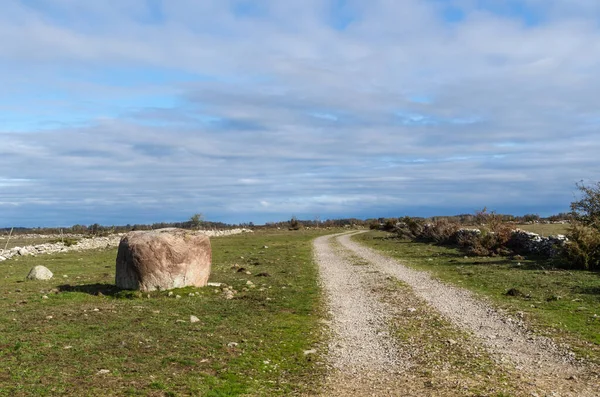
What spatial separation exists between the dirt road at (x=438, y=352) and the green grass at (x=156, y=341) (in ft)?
2.50

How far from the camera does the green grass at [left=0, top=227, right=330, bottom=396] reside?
788 cm

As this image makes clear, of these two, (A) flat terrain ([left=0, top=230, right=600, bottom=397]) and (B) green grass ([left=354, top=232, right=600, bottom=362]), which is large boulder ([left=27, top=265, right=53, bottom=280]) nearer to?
(A) flat terrain ([left=0, top=230, right=600, bottom=397])

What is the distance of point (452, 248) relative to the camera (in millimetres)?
35344

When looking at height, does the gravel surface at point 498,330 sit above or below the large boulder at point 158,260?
below

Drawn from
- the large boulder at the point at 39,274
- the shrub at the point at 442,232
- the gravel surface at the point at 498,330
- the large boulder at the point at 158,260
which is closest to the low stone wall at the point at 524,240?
the shrub at the point at 442,232

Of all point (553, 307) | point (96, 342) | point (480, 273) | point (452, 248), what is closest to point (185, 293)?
point (96, 342)

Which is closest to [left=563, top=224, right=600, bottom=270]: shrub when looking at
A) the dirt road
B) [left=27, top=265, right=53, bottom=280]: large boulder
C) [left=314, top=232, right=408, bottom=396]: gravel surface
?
the dirt road

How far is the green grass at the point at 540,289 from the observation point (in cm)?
1130

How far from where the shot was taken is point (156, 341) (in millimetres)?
10414

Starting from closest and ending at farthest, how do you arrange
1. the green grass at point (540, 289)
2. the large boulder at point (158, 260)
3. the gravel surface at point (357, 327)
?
the gravel surface at point (357, 327) → the green grass at point (540, 289) → the large boulder at point (158, 260)

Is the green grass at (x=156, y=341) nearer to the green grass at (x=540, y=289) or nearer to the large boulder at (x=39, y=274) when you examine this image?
the large boulder at (x=39, y=274)

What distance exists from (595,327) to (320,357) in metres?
6.53

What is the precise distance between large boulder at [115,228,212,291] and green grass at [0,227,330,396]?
0.47 m

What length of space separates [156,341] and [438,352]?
5.61 meters
